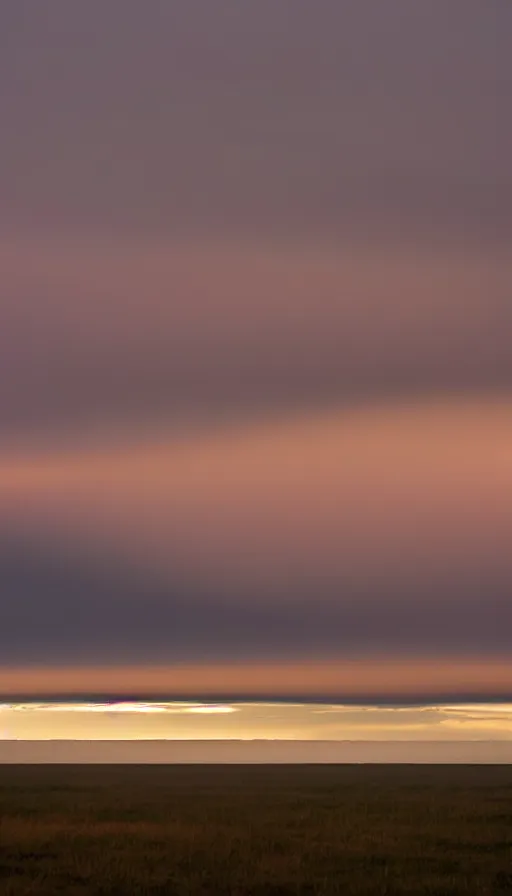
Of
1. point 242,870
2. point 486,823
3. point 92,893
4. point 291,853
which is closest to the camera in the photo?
point 92,893

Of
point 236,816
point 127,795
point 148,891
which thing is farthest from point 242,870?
point 127,795

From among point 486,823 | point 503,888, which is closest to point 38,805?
point 486,823

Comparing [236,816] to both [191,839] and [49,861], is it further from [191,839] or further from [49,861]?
[49,861]

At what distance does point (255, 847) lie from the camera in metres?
36.9

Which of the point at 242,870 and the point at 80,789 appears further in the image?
the point at 80,789

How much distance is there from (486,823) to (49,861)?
55.6ft

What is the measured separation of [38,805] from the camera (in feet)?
173

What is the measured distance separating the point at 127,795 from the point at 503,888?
114 ft

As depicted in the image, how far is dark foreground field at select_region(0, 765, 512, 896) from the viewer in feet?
102

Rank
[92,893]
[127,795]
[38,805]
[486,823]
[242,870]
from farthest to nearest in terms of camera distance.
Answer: [127,795] < [38,805] < [486,823] < [242,870] < [92,893]

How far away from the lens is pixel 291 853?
118 feet

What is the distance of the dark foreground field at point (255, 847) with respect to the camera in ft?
102

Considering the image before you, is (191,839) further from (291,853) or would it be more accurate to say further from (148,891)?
(148,891)

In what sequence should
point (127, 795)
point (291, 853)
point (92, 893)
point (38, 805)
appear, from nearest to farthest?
point (92, 893)
point (291, 853)
point (38, 805)
point (127, 795)
